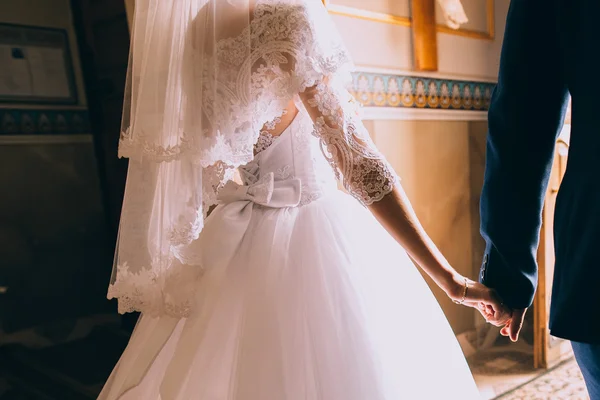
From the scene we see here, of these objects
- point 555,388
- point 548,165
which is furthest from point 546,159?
point 555,388

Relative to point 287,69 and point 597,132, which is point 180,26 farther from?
point 597,132

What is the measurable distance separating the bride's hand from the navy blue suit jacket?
23 mm

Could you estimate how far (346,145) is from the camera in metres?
1.04

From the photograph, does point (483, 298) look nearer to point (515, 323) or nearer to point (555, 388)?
point (515, 323)

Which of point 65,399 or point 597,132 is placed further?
point 65,399

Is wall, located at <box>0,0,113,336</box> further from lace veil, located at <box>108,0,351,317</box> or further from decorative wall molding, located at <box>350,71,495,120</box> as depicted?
lace veil, located at <box>108,0,351,317</box>

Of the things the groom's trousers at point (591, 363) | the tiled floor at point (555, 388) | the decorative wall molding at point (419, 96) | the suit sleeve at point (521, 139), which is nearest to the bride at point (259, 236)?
the suit sleeve at point (521, 139)

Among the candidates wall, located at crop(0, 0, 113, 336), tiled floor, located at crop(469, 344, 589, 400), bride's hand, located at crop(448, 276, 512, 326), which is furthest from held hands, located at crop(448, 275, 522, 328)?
wall, located at crop(0, 0, 113, 336)

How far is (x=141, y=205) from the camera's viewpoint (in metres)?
1.07

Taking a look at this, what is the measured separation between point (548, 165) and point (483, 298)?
1.03 ft

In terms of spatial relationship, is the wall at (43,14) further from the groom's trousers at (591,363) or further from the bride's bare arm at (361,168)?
the groom's trousers at (591,363)

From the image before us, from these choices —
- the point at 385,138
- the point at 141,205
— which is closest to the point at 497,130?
the point at 141,205

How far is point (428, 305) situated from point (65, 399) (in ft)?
5.22

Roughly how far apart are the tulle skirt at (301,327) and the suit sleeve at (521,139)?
23 cm
